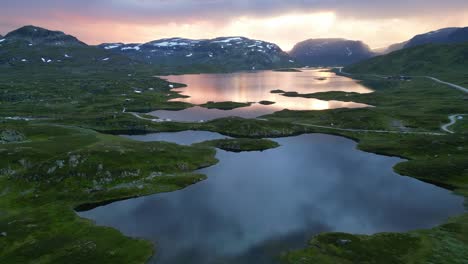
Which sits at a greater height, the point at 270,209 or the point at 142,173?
the point at 142,173

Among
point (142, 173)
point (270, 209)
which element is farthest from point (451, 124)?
point (142, 173)

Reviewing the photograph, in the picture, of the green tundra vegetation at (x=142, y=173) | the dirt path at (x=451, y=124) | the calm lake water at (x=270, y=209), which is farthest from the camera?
the dirt path at (x=451, y=124)

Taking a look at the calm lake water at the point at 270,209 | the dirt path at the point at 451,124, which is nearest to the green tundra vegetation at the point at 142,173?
the dirt path at the point at 451,124

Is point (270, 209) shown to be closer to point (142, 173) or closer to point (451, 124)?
point (142, 173)

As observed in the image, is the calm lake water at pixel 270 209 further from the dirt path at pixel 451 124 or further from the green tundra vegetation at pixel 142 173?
the dirt path at pixel 451 124

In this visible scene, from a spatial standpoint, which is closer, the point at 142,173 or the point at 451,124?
the point at 142,173

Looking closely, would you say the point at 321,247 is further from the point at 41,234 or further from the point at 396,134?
the point at 396,134

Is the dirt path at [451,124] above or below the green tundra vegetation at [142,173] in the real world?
above

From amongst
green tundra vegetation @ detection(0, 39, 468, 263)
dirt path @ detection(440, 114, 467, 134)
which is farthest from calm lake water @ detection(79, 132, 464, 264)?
dirt path @ detection(440, 114, 467, 134)

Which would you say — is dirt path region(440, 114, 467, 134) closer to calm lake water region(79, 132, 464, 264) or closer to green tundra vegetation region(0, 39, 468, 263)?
green tundra vegetation region(0, 39, 468, 263)
